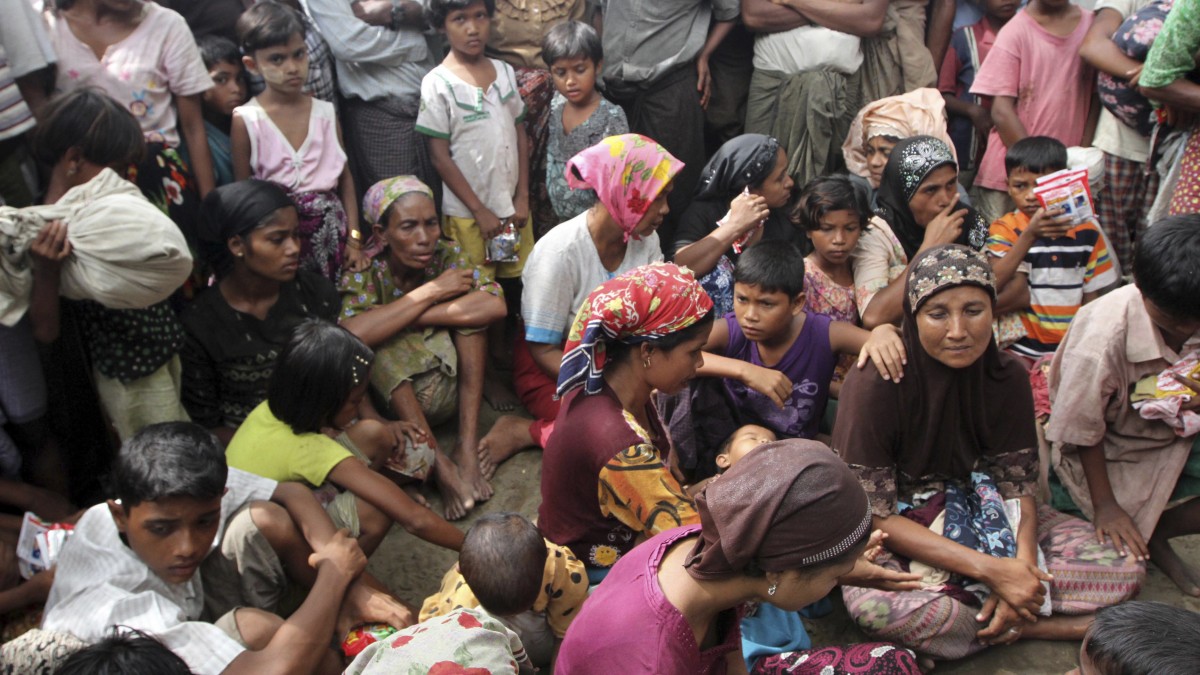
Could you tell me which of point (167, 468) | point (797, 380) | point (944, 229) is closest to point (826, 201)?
point (944, 229)

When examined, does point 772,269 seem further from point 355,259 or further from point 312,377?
point 355,259

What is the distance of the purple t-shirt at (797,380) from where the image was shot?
4133 millimetres

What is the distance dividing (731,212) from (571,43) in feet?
3.91

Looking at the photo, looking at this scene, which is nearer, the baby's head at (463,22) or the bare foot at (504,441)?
the bare foot at (504,441)

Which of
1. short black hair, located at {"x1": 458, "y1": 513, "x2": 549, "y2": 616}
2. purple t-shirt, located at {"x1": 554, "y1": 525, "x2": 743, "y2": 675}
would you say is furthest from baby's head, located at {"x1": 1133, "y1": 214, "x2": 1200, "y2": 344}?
short black hair, located at {"x1": 458, "y1": 513, "x2": 549, "y2": 616}

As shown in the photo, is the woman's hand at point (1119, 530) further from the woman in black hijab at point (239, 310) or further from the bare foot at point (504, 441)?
the woman in black hijab at point (239, 310)

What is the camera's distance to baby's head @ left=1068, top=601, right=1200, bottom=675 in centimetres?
204

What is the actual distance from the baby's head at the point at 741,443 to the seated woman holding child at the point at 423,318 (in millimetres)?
1038

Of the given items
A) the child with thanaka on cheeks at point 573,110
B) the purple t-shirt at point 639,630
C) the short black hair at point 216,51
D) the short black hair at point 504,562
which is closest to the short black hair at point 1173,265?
the purple t-shirt at point 639,630

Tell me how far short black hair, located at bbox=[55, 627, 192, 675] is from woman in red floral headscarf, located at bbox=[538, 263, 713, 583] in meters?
1.25

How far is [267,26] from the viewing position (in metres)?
4.36

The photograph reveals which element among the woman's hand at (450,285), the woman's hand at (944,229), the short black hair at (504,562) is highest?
the woman's hand at (944,229)

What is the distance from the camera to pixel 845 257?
4.61 meters

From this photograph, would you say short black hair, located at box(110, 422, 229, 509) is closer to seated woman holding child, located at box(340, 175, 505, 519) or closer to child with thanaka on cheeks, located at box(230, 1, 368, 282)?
seated woman holding child, located at box(340, 175, 505, 519)
